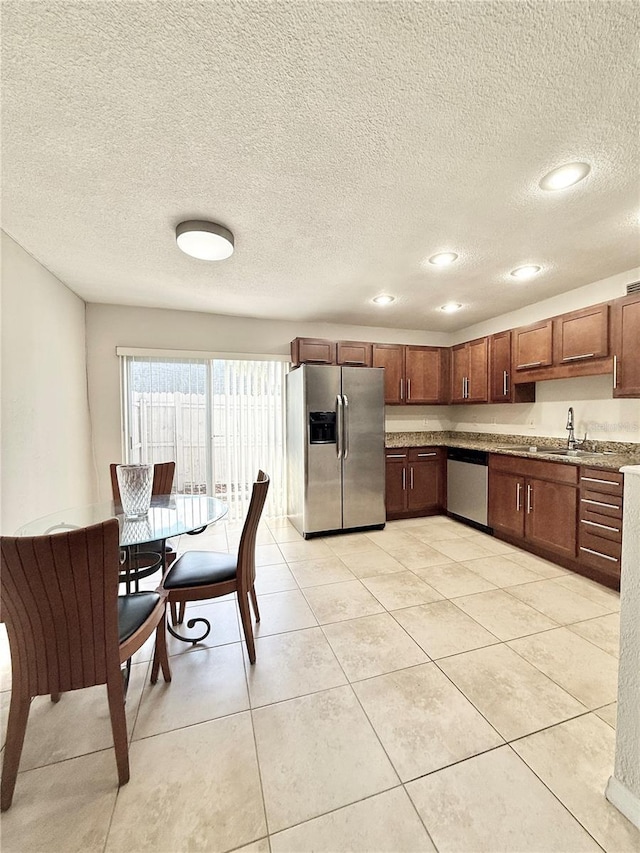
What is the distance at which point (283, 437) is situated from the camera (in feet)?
14.5

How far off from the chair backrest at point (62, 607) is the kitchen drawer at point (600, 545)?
3.20 m

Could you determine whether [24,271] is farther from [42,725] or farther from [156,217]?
[42,725]

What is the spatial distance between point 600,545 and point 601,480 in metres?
0.50

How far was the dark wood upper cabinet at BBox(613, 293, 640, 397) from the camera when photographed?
261 centimetres

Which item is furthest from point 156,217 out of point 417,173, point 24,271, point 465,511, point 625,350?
point 465,511

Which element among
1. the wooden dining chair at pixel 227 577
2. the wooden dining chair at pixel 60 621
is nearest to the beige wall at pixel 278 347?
the wooden dining chair at pixel 227 577

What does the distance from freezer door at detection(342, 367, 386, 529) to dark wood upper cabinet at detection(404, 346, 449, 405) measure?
0.74 m

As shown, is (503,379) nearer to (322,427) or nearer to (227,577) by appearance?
(322,427)

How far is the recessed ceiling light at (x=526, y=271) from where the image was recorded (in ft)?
9.34

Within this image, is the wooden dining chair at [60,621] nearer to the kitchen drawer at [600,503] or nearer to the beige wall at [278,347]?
the beige wall at [278,347]

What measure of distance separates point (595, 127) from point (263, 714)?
2.87m

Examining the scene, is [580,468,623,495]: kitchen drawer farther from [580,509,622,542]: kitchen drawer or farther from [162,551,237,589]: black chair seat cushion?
[162,551,237,589]: black chair seat cushion

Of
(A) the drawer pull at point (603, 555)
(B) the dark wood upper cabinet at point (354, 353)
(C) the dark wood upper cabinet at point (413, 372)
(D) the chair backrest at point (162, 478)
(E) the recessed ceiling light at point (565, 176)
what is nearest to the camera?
(E) the recessed ceiling light at point (565, 176)

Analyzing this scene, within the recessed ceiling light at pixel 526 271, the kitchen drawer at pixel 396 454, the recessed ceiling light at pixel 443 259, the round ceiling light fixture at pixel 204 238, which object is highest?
the recessed ceiling light at pixel 526 271
